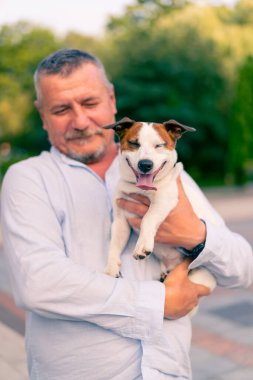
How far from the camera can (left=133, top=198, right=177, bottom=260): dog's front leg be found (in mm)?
2074

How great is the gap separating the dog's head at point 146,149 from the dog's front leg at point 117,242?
8.3 inches

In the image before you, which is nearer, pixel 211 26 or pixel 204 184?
Result: pixel 204 184

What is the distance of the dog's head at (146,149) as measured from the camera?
2.03m

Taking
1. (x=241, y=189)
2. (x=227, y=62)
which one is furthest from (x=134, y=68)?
(x=241, y=189)

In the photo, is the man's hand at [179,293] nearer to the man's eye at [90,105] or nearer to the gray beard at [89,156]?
the gray beard at [89,156]

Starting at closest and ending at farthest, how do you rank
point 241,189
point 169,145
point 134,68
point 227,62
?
point 169,145
point 241,189
point 134,68
point 227,62

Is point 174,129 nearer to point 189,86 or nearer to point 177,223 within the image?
point 177,223

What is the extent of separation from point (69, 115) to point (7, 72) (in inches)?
1009

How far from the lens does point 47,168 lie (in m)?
2.36

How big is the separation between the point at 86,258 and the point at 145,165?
51 cm

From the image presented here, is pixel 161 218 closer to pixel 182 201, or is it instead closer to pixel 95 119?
pixel 182 201

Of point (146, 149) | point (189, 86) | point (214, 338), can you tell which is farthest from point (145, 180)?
point (189, 86)

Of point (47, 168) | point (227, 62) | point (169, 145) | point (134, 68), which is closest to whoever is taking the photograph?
point (169, 145)

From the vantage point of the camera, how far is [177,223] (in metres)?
2.19
